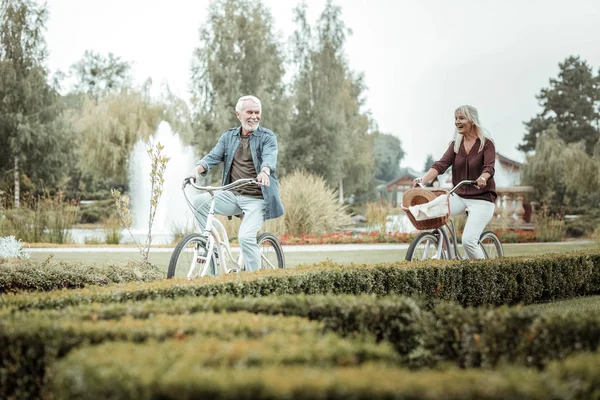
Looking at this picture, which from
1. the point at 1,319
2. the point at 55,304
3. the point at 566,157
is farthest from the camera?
the point at 566,157

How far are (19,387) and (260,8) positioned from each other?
37.0 metres

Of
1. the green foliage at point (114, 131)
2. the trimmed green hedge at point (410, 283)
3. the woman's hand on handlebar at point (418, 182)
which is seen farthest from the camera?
the green foliage at point (114, 131)

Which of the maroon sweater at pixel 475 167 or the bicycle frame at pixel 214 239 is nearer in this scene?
the bicycle frame at pixel 214 239

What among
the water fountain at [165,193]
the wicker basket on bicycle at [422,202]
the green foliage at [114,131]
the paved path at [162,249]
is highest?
the green foliage at [114,131]

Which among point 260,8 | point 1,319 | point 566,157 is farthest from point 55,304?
point 260,8

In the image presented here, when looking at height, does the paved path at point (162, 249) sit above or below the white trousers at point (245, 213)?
below

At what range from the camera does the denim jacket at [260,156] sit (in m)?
6.50

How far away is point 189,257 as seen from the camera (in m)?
6.05

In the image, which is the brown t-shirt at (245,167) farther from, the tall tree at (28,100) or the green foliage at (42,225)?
the tall tree at (28,100)

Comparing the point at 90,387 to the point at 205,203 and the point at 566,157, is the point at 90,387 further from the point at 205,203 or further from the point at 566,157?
the point at 566,157

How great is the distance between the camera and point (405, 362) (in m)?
3.49

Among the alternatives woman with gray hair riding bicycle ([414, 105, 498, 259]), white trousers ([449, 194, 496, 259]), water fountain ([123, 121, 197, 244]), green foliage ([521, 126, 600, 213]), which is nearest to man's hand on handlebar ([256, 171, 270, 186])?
woman with gray hair riding bicycle ([414, 105, 498, 259])

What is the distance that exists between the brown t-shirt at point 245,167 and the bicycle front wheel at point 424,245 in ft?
5.66

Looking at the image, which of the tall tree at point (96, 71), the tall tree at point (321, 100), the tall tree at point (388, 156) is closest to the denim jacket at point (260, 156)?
the tall tree at point (321, 100)
